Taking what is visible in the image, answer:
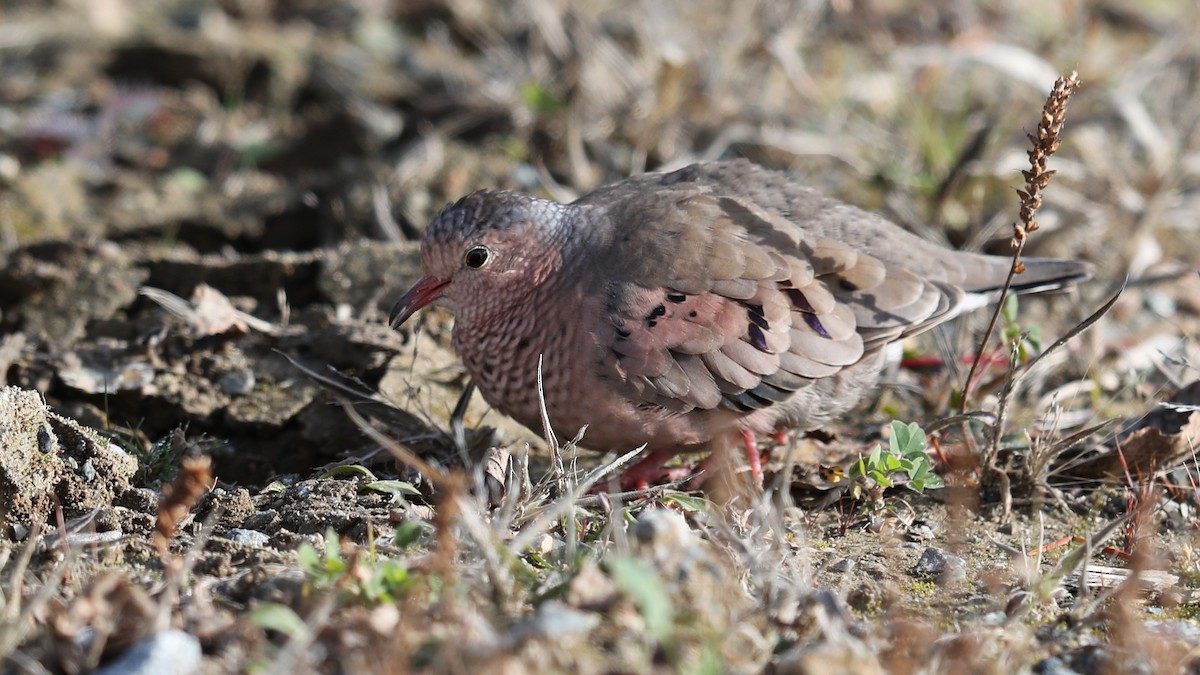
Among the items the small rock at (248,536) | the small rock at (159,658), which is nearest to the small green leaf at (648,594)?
the small rock at (159,658)

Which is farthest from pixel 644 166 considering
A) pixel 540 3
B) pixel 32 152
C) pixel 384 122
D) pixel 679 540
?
pixel 679 540

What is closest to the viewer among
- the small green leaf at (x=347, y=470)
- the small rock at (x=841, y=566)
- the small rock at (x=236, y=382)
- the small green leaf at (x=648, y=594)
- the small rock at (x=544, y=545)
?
the small green leaf at (x=648, y=594)

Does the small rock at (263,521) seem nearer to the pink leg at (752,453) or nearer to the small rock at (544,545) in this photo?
the small rock at (544,545)

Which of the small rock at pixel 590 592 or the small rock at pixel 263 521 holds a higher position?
the small rock at pixel 590 592

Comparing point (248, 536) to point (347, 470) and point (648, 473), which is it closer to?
point (347, 470)

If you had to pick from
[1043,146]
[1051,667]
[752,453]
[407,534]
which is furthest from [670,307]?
[1051,667]

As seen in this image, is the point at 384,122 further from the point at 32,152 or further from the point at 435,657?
the point at 435,657

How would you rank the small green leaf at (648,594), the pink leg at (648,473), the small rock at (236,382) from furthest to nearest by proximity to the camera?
1. the small rock at (236,382)
2. the pink leg at (648,473)
3. the small green leaf at (648,594)

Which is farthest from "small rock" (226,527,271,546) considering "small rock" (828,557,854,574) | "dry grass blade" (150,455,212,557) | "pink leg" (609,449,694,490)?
"small rock" (828,557,854,574)
